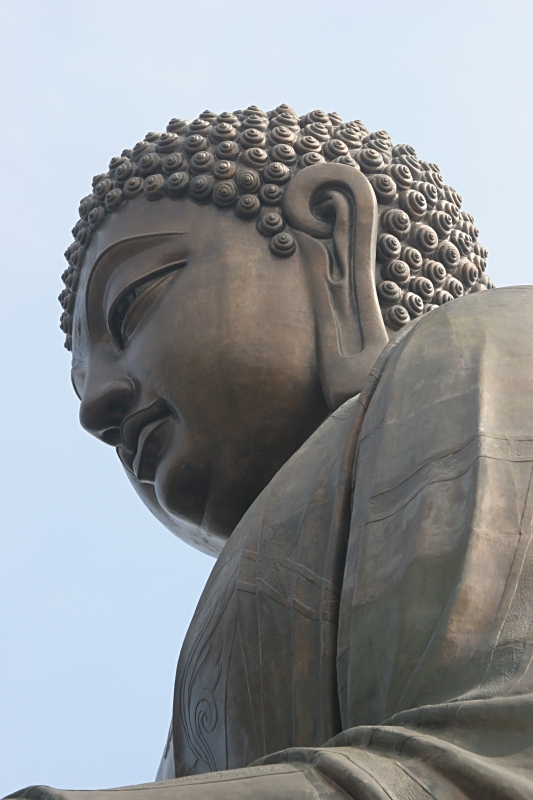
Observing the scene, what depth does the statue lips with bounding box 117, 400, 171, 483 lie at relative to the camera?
4871 mm

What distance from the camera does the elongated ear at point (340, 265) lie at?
4.58 m

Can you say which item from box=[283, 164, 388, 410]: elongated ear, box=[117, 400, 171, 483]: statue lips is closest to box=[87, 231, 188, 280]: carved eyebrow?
box=[283, 164, 388, 410]: elongated ear

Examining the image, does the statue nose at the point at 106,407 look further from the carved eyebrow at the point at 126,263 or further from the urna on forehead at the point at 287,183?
the urna on forehead at the point at 287,183

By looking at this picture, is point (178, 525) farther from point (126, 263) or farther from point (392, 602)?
point (392, 602)

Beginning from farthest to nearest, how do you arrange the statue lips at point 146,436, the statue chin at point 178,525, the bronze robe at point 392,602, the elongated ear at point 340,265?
1. the statue chin at point 178,525
2. the statue lips at point 146,436
3. the elongated ear at point 340,265
4. the bronze robe at point 392,602

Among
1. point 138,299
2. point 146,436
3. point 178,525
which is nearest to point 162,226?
point 138,299

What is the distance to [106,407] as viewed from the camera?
4.99m

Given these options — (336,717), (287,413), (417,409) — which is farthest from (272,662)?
(287,413)

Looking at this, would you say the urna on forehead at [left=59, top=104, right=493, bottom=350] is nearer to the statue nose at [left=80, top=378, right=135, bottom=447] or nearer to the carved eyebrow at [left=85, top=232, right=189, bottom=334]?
the carved eyebrow at [left=85, top=232, right=189, bottom=334]

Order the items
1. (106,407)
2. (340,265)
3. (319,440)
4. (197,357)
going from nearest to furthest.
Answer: (319,440), (197,357), (340,265), (106,407)

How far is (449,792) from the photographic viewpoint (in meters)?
2.50

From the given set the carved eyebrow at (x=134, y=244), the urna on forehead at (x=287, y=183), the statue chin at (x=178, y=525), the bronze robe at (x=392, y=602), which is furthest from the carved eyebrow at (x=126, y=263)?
the bronze robe at (x=392, y=602)

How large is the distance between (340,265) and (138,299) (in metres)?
0.65

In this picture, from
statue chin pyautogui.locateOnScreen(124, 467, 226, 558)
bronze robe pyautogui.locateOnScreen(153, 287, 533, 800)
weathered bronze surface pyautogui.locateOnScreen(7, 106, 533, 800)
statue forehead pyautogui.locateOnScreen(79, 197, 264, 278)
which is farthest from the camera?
statue chin pyautogui.locateOnScreen(124, 467, 226, 558)
